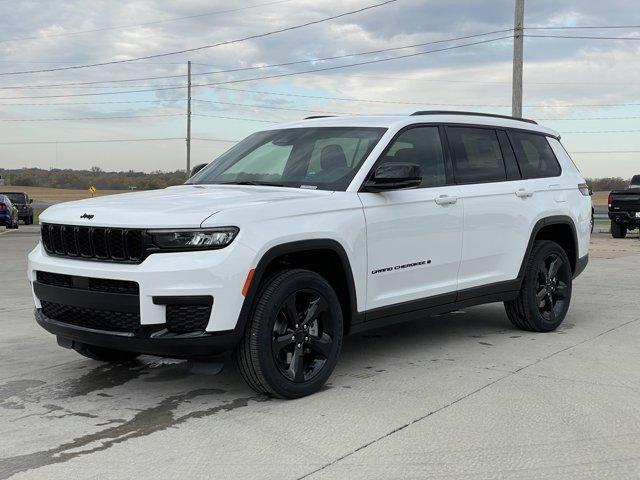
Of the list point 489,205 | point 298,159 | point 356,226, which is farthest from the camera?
point 489,205

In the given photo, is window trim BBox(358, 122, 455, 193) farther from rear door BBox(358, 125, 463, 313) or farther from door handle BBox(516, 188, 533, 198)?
door handle BBox(516, 188, 533, 198)

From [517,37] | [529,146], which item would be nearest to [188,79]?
[517,37]

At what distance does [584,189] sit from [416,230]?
2.86 meters

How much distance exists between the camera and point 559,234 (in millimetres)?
7523

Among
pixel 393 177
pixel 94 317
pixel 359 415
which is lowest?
pixel 359 415

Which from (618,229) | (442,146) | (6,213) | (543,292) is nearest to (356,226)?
(442,146)

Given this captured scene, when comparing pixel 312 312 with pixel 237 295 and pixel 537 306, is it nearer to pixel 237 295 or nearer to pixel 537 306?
pixel 237 295

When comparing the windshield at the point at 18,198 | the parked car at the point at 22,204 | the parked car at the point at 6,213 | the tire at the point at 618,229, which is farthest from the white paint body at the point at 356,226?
the windshield at the point at 18,198

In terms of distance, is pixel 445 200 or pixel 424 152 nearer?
pixel 445 200

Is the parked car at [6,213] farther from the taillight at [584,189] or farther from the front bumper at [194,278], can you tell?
the front bumper at [194,278]

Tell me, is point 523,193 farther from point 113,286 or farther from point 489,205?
point 113,286

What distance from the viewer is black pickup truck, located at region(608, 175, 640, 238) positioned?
21984 millimetres

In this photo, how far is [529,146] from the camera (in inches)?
281

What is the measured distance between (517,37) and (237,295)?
62.5 feet
